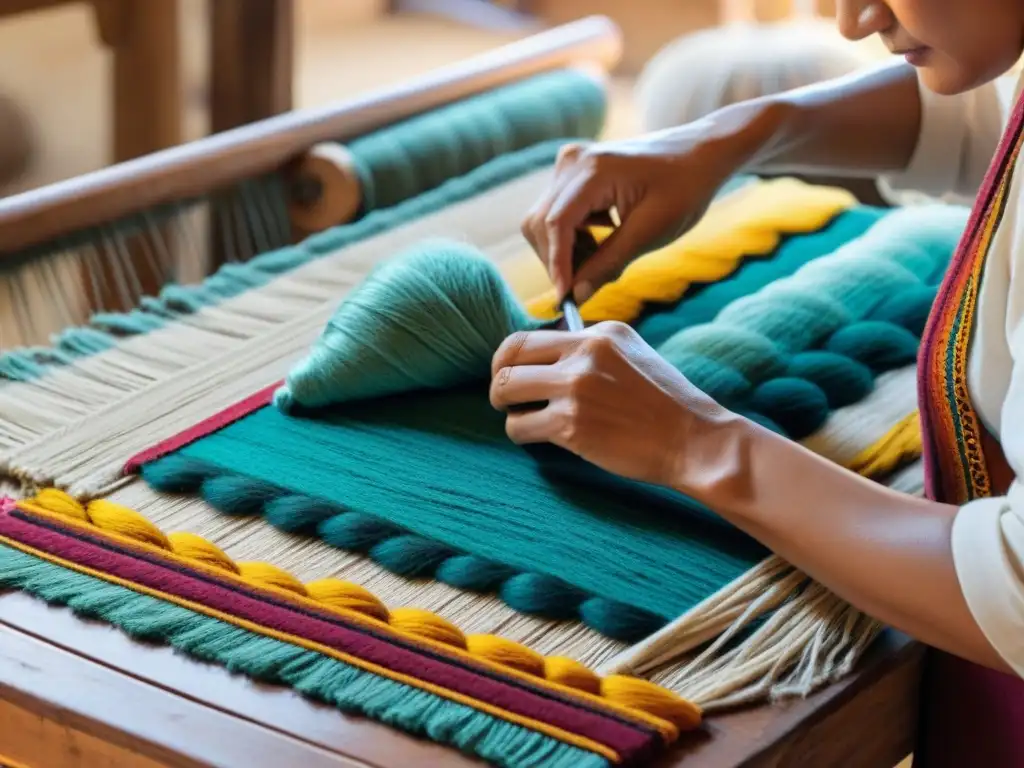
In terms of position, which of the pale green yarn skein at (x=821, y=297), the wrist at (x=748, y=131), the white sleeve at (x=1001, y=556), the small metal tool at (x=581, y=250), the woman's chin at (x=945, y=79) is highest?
the woman's chin at (x=945, y=79)

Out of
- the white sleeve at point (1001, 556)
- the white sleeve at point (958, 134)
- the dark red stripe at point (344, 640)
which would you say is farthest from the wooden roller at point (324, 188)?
the white sleeve at point (1001, 556)

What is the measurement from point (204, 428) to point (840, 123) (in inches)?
26.3

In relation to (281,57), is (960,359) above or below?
above

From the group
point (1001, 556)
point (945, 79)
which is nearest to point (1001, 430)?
point (1001, 556)

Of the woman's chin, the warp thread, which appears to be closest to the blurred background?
the warp thread

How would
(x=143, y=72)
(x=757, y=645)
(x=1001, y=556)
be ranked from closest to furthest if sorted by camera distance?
1. (x=1001, y=556)
2. (x=757, y=645)
3. (x=143, y=72)

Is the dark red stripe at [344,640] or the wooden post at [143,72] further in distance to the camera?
the wooden post at [143,72]

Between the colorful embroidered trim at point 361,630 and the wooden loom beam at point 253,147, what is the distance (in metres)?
0.44

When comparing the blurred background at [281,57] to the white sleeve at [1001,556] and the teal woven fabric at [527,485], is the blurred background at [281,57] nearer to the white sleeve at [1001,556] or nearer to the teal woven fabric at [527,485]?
the teal woven fabric at [527,485]

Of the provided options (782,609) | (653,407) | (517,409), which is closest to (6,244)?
(517,409)

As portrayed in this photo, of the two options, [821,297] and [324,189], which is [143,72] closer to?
[324,189]

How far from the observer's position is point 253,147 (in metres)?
1.54

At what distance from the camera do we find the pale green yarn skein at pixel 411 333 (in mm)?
1102

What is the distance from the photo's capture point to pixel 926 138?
137 centimetres
